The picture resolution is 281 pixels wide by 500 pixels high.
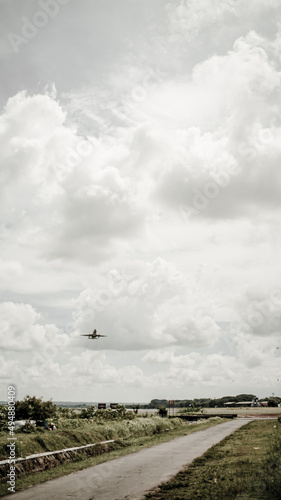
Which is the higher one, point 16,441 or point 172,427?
point 16,441

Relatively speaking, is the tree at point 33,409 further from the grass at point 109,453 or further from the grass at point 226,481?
the grass at point 226,481

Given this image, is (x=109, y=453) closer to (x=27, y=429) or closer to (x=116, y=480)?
(x=27, y=429)

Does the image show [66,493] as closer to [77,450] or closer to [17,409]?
[77,450]

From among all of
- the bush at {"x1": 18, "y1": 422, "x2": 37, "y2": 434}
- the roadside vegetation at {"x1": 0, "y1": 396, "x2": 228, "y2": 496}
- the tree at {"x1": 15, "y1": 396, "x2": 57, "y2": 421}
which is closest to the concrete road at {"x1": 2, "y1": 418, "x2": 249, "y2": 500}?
the roadside vegetation at {"x1": 0, "y1": 396, "x2": 228, "y2": 496}

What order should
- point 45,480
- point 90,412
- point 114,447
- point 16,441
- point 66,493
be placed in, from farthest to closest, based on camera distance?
point 90,412
point 114,447
point 16,441
point 45,480
point 66,493

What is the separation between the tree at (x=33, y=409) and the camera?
24.2 meters

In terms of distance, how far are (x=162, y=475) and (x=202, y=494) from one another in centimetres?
363

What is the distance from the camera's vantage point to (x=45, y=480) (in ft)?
44.5

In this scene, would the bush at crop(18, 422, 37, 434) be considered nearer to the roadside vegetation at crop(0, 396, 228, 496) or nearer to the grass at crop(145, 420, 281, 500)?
the roadside vegetation at crop(0, 396, 228, 496)

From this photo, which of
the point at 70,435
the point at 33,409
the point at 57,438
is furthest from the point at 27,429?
the point at 33,409

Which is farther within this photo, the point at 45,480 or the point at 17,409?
the point at 17,409

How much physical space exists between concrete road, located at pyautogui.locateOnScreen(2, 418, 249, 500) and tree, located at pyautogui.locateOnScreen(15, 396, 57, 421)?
6.92 meters

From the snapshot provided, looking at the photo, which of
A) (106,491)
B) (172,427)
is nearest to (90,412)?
(172,427)

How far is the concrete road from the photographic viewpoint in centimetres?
1134
